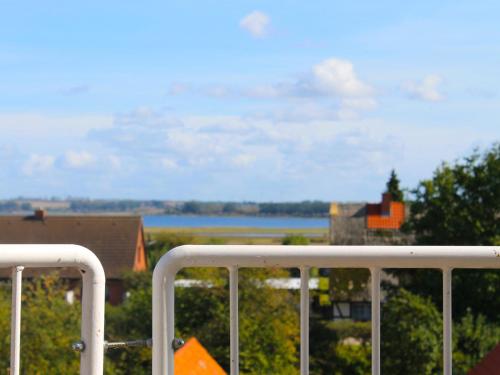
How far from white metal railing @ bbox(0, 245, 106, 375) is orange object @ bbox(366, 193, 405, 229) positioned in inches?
1540

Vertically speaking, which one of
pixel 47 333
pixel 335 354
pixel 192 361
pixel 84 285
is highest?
pixel 84 285

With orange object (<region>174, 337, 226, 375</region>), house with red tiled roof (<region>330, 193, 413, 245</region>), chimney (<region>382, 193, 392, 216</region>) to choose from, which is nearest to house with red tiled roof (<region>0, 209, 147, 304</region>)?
house with red tiled roof (<region>330, 193, 413, 245</region>)

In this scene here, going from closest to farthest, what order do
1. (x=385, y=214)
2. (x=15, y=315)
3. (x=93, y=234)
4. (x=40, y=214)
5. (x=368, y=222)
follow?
1. (x=15, y=315)
2. (x=368, y=222)
3. (x=385, y=214)
4. (x=93, y=234)
5. (x=40, y=214)

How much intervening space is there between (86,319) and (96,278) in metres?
0.11

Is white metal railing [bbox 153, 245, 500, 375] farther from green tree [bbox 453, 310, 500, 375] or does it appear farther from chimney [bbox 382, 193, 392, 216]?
chimney [bbox 382, 193, 392, 216]

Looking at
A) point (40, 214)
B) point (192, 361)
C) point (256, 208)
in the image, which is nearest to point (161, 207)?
point (256, 208)

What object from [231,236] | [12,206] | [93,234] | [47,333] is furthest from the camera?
[12,206]

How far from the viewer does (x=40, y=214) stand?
163 ft

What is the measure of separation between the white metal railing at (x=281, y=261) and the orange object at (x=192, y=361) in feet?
0.31

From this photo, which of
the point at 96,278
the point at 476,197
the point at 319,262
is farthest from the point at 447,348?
the point at 476,197

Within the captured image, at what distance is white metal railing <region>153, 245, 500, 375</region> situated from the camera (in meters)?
2.09

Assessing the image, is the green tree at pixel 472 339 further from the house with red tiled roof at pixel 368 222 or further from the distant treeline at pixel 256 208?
the distant treeline at pixel 256 208

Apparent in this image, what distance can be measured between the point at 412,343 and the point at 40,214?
34229 millimetres

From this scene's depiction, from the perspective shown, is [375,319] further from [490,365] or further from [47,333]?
[47,333]
